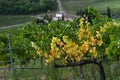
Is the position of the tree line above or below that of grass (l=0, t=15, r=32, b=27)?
above

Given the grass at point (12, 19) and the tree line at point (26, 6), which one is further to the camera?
the grass at point (12, 19)

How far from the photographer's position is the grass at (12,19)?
47.5m

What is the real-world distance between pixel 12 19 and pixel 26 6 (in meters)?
→ 3.76

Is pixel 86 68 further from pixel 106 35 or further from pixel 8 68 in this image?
pixel 8 68

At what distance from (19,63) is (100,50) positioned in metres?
1.55

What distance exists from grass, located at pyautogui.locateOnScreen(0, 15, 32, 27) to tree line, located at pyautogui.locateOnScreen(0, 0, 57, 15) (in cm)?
64

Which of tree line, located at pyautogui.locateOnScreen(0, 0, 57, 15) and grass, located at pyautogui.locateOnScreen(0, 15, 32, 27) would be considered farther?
grass, located at pyautogui.locateOnScreen(0, 15, 32, 27)

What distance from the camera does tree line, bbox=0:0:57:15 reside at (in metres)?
46.5

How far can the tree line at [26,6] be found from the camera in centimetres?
4650

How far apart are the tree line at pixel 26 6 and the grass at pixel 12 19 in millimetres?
639

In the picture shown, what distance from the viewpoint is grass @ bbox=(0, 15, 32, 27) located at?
1871 inches

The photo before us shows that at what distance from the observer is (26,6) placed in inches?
1893

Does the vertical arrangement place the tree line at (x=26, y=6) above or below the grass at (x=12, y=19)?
above

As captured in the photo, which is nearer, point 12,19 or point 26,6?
point 26,6
